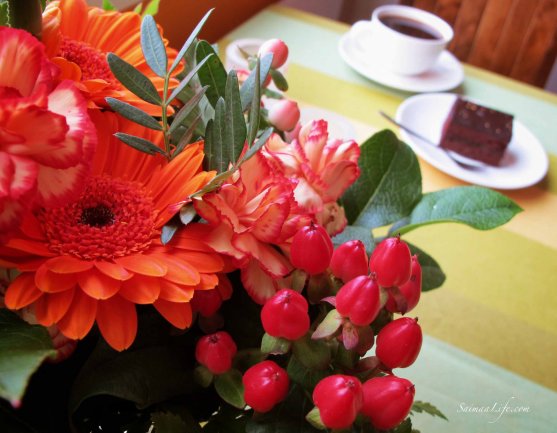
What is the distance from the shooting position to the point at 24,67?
0.67 feet

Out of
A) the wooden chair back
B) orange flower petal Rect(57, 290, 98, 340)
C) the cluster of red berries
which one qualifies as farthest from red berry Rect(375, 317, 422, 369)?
the wooden chair back

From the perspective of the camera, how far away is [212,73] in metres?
0.29

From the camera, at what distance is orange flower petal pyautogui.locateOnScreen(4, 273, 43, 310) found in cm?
21

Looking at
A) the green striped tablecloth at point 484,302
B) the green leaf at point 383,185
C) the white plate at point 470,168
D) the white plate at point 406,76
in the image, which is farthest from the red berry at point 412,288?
the white plate at point 406,76

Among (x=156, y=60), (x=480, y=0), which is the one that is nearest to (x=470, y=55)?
(x=480, y=0)

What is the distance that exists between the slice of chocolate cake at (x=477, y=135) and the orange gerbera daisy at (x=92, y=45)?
0.57 metres

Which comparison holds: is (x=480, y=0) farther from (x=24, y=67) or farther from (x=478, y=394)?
(x=24, y=67)

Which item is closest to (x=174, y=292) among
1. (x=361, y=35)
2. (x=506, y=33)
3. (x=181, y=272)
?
(x=181, y=272)

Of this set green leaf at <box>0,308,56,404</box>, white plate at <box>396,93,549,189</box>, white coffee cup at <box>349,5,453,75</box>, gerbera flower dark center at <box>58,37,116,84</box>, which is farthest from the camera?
white coffee cup at <box>349,5,453,75</box>

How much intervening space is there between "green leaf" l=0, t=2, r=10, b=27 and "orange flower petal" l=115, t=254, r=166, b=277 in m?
0.10

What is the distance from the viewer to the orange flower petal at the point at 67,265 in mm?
216

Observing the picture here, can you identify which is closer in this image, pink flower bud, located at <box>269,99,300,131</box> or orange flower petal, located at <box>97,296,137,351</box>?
orange flower petal, located at <box>97,296,137,351</box>

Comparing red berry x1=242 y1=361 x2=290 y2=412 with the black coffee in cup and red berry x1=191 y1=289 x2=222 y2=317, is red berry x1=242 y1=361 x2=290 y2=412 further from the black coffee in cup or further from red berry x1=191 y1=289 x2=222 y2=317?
the black coffee in cup

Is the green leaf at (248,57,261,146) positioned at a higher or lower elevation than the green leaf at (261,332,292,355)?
higher
